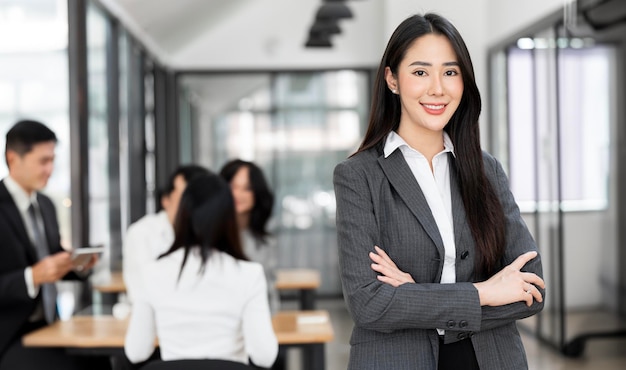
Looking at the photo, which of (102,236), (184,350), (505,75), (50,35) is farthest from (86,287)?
(505,75)

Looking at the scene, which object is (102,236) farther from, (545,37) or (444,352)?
(444,352)

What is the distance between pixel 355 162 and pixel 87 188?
3907 mm

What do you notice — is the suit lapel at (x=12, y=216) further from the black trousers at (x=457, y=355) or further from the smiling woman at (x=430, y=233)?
the black trousers at (x=457, y=355)

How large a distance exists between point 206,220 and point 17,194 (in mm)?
1377

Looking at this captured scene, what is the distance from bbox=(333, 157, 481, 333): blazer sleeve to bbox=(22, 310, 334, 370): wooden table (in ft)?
6.06

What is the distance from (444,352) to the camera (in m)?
1.75

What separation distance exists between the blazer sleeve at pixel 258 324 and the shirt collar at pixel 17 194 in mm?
1496

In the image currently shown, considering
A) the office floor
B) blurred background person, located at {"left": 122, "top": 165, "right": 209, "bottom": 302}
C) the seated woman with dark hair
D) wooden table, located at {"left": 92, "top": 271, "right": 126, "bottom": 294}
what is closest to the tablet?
blurred background person, located at {"left": 122, "top": 165, "right": 209, "bottom": 302}

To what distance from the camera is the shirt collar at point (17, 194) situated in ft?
12.5

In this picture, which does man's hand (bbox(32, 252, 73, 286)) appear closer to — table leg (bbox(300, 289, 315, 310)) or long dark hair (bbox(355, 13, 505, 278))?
table leg (bbox(300, 289, 315, 310))

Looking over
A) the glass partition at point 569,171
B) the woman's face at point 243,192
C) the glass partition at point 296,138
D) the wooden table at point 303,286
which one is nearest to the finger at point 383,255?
the woman's face at point 243,192

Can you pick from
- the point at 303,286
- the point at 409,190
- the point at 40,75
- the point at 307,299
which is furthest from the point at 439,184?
the point at 307,299

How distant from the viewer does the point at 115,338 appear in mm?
3611

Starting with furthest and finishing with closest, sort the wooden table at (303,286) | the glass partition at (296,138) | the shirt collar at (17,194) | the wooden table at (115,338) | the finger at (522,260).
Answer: the glass partition at (296,138) < the wooden table at (303,286) < the shirt collar at (17,194) < the wooden table at (115,338) < the finger at (522,260)
